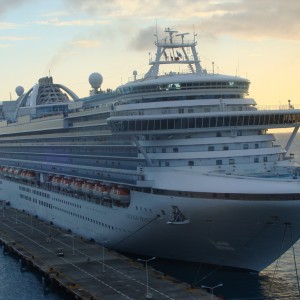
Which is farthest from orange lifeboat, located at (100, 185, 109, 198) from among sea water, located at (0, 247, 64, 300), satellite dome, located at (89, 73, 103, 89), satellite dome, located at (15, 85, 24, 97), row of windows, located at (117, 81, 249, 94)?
satellite dome, located at (15, 85, 24, 97)

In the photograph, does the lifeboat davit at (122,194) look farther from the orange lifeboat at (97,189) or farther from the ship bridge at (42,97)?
the ship bridge at (42,97)

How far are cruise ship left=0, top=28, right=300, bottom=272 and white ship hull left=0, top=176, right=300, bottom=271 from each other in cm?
7

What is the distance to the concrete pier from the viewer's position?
37.3 m

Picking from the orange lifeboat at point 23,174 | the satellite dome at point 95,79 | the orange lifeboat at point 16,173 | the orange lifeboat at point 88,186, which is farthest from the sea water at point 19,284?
the satellite dome at point 95,79

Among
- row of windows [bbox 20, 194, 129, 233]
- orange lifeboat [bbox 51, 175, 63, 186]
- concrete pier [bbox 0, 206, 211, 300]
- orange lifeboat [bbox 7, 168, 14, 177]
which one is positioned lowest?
concrete pier [bbox 0, 206, 211, 300]

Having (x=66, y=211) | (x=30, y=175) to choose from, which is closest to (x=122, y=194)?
(x=66, y=211)

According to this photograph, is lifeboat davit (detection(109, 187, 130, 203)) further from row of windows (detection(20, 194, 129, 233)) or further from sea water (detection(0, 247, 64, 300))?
sea water (detection(0, 247, 64, 300))

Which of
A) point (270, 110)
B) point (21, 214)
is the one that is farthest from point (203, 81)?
point (21, 214)

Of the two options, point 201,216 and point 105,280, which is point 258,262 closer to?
point 201,216

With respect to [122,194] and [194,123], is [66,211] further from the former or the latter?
[194,123]

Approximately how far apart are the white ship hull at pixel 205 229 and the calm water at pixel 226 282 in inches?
34.1

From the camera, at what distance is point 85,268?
1710 inches

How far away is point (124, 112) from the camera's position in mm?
43375

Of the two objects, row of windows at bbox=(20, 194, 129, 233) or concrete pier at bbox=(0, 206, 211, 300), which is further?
row of windows at bbox=(20, 194, 129, 233)
